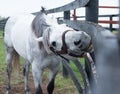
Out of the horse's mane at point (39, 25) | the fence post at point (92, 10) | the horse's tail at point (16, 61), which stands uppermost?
the fence post at point (92, 10)

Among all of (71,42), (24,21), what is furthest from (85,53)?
(24,21)

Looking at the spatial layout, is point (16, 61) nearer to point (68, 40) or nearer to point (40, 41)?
point (40, 41)

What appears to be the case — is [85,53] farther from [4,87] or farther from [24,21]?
[4,87]

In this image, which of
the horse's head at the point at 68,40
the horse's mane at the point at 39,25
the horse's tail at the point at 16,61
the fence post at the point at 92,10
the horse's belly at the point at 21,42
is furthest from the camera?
the horse's tail at the point at 16,61

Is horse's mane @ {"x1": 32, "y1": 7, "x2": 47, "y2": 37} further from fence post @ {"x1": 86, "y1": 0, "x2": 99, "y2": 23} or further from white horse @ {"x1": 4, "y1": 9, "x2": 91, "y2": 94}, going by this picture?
fence post @ {"x1": 86, "y1": 0, "x2": 99, "y2": 23}

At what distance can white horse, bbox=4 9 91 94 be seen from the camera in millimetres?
2387

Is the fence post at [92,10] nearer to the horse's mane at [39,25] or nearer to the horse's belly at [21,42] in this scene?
the horse's mane at [39,25]

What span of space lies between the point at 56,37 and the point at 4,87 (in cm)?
293

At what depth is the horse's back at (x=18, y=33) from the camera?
162 inches

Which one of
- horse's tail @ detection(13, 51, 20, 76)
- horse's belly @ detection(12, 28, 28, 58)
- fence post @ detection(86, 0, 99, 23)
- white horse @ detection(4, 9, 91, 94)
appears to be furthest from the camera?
horse's tail @ detection(13, 51, 20, 76)

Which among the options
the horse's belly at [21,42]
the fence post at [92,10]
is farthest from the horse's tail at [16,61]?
the fence post at [92,10]

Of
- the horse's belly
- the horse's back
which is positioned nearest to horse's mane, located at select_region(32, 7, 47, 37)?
the horse's back

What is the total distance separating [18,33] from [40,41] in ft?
3.41

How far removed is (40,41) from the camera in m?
3.38
